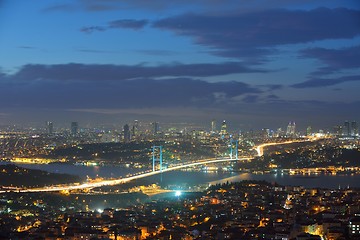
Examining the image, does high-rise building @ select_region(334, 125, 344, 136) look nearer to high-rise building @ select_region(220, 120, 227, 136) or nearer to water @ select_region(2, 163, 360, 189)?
high-rise building @ select_region(220, 120, 227, 136)

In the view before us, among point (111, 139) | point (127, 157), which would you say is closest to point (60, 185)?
point (127, 157)

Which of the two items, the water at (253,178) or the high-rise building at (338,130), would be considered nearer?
the water at (253,178)

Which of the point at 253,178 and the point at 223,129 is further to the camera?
the point at 223,129

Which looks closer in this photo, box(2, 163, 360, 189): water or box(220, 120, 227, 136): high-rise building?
box(2, 163, 360, 189): water

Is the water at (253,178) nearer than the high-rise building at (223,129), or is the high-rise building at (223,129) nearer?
the water at (253,178)

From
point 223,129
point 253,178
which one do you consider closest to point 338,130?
point 223,129

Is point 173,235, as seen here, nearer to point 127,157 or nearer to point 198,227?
point 198,227

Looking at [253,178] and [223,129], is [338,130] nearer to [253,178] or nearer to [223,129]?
[223,129]

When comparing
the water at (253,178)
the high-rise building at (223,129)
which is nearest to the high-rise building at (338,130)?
the high-rise building at (223,129)

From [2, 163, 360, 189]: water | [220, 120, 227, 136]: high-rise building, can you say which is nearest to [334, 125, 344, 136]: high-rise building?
[220, 120, 227, 136]: high-rise building

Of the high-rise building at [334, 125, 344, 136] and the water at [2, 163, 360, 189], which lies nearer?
the water at [2, 163, 360, 189]

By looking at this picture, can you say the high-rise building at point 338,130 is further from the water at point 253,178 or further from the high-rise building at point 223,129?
the water at point 253,178
